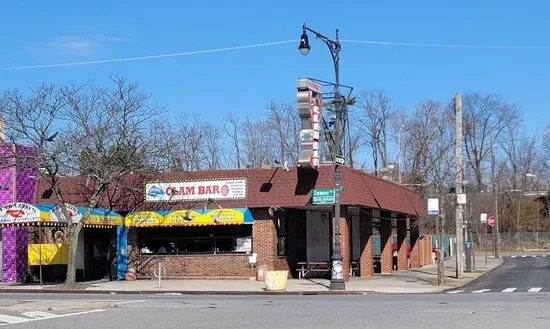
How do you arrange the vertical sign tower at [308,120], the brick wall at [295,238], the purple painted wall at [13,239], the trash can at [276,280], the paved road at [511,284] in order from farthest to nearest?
the brick wall at [295,238]
the purple painted wall at [13,239]
the vertical sign tower at [308,120]
the paved road at [511,284]
the trash can at [276,280]

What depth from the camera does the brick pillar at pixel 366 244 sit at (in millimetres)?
35062

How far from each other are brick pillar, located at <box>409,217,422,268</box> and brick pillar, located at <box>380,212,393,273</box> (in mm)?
6835

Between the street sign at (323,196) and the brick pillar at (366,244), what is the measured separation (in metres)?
5.41

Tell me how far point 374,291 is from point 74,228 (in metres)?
12.9

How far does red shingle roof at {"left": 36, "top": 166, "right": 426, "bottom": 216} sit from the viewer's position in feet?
102

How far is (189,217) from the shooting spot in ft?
106

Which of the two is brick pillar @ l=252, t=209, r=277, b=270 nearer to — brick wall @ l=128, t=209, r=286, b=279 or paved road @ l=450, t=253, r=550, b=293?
brick wall @ l=128, t=209, r=286, b=279

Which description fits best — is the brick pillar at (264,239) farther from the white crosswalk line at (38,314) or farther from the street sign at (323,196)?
the white crosswalk line at (38,314)

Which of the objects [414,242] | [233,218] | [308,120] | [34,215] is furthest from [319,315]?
[414,242]

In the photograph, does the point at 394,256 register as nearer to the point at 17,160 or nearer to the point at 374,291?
the point at 374,291

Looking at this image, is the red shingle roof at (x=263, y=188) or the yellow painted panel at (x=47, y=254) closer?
the red shingle roof at (x=263, y=188)

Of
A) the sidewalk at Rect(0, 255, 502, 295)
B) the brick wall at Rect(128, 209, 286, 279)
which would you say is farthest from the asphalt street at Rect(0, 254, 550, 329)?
the brick wall at Rect(128, 209, 286, 279)

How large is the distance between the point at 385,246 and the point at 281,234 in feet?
29.4

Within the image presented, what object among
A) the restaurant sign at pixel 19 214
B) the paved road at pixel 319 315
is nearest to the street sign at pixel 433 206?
the paved road at pixel 319 315
